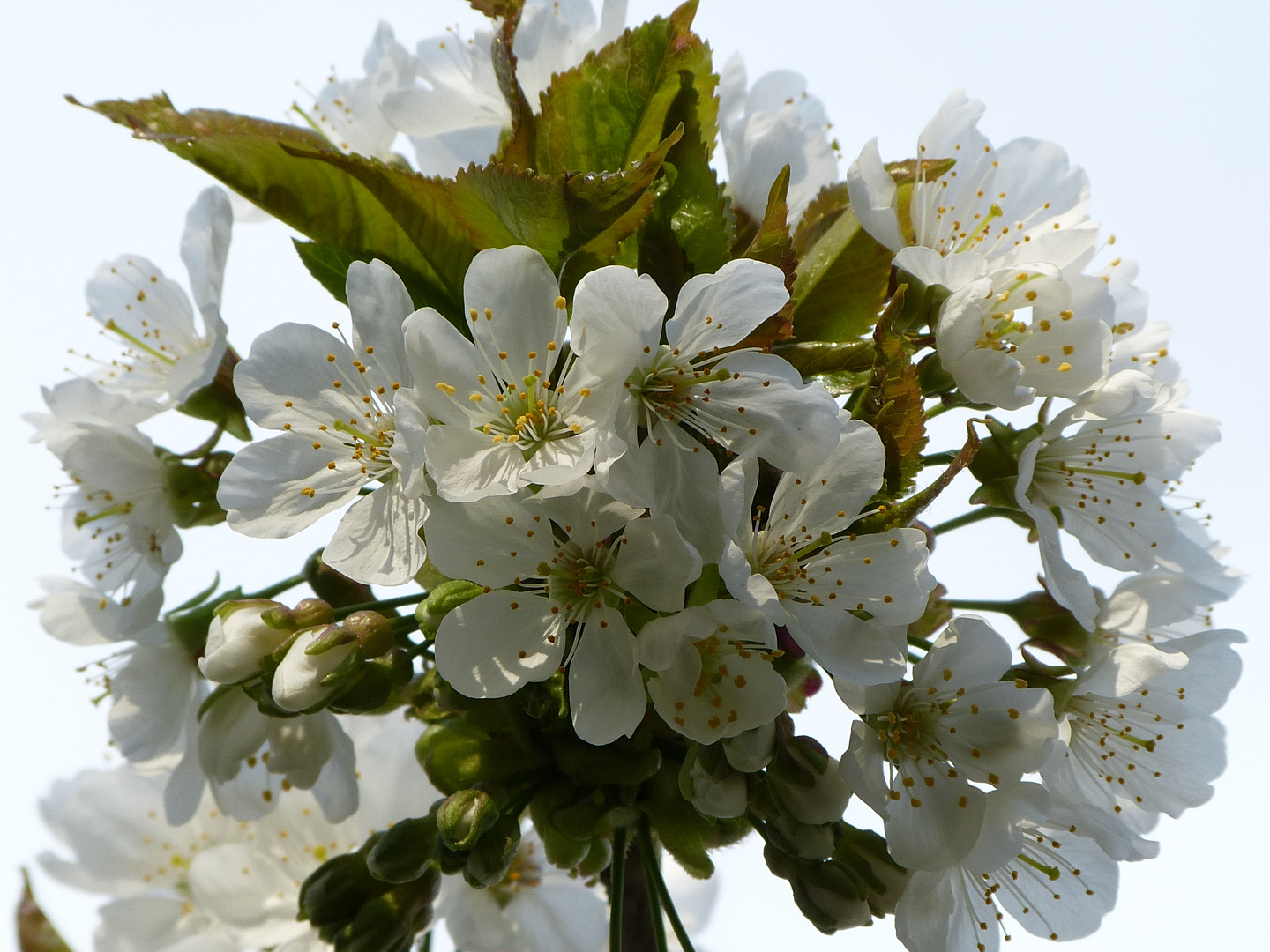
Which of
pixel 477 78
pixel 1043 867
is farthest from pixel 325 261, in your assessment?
pixel 1043 867

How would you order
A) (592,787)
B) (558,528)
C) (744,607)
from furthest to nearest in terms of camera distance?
(592,787) < (558,528) < (744,607)

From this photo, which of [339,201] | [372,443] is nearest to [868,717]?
[372,443]

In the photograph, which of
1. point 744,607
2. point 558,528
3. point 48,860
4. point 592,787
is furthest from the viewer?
point 48,860

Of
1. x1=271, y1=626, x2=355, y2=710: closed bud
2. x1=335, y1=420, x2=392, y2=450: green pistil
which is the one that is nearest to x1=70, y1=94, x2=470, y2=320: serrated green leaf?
x1=335, y1=420, x2=392, y2=450: green pistil

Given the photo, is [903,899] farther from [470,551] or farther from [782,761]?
[470,551]

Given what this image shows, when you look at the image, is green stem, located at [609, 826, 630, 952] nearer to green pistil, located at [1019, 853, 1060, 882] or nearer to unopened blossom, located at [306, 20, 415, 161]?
green pistil, located at [1019, 853, 1060, 882]

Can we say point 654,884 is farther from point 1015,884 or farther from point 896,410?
point 896,410

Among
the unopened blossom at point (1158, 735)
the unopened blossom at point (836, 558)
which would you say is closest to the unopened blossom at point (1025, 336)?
the unopened blossom at point (836, 558)
